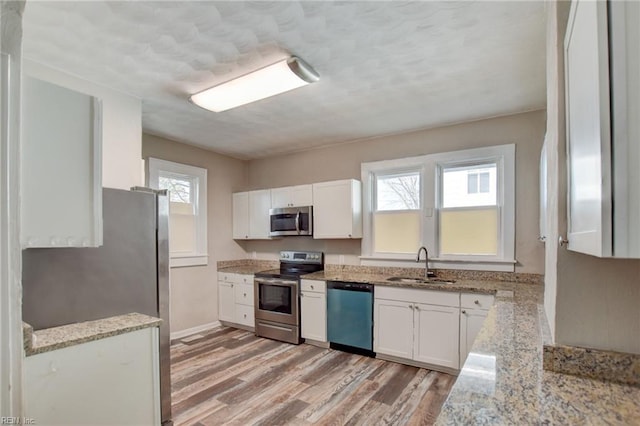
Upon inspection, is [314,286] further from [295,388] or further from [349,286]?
[295,388]

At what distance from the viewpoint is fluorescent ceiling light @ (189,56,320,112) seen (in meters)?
2.24

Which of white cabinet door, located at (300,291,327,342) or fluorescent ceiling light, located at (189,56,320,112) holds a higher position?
fluorescent ceiling light, located at (189,56,320,112)

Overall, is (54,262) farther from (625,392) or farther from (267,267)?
(267,267)

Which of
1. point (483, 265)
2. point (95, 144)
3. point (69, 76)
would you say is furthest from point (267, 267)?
point (95, 144)

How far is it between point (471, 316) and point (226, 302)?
3280 millimetres

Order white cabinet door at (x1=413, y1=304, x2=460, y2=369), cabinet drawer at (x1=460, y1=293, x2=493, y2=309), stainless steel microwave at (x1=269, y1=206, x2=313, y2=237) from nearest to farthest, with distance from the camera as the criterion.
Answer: cabinet drawer at (x1=460, y1=293, x2=493, y2=309), white cabinet door at (x1=413, y1=304, x2=460, y2=369), stainless steel microwave at (x1=269, y1=206, x2=313, y2=237)

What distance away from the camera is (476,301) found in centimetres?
287

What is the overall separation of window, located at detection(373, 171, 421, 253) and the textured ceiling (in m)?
0.93

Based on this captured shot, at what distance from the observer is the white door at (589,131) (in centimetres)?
68

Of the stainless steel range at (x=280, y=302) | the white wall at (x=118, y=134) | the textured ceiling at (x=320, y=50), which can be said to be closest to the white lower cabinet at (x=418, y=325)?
the stainless steel range at (x=280, y=302)

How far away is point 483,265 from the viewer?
331 cm

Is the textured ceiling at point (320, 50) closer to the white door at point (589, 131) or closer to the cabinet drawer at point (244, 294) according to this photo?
the white door at point (589, 131)

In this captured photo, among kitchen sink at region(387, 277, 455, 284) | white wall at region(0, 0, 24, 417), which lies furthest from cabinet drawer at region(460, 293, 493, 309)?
white wall at region(0, 0, 24, 417)

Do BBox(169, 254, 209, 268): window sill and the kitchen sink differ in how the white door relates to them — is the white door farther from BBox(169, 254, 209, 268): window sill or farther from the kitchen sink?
BBox(169, 254, 209, 268): window sill
